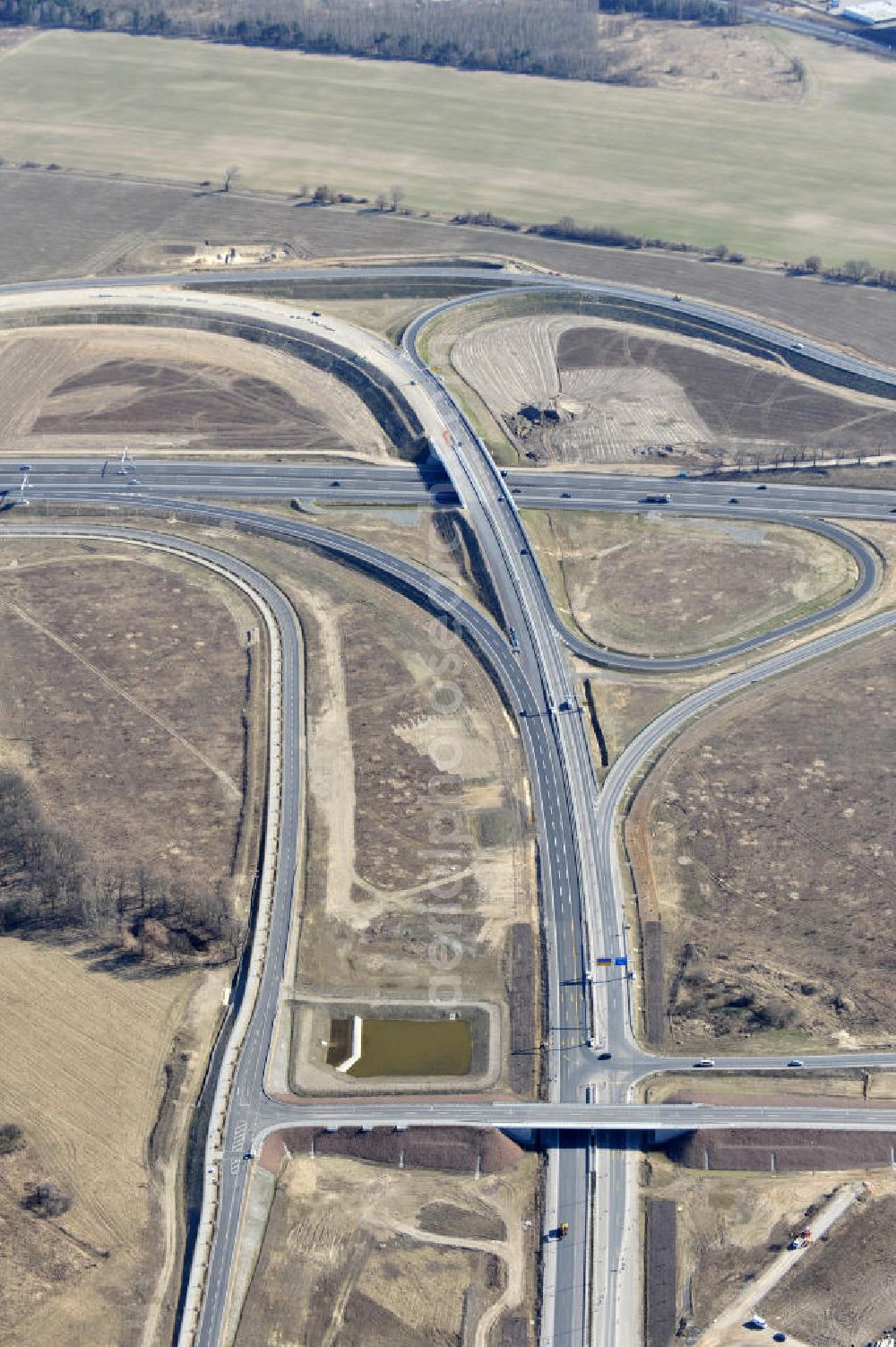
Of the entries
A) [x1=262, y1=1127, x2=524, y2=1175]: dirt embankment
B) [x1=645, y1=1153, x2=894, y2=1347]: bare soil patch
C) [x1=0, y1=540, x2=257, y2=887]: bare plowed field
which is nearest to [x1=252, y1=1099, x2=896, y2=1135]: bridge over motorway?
[x1=262, y1=1127, x2=524, y2=1175]: dirt embankment

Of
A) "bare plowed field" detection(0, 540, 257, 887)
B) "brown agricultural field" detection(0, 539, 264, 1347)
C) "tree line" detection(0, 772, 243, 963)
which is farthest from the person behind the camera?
"bare plowed field" detection(0, 540, 257, 887)

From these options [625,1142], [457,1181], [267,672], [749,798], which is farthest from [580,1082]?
[267,672]

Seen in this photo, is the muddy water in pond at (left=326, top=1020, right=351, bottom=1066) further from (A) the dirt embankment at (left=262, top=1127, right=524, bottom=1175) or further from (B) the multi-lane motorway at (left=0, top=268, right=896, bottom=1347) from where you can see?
(A) the dirt embankment at (left=262, top=1127, right=524, bottom=1175)

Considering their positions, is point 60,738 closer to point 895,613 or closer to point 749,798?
point 749,798

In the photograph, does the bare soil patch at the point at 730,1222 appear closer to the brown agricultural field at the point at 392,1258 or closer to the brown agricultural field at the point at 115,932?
the brown agricultural field at the point at 392,1258

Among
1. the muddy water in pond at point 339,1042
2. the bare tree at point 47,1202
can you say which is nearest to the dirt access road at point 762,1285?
the muddy water in pond at point 339,1042
